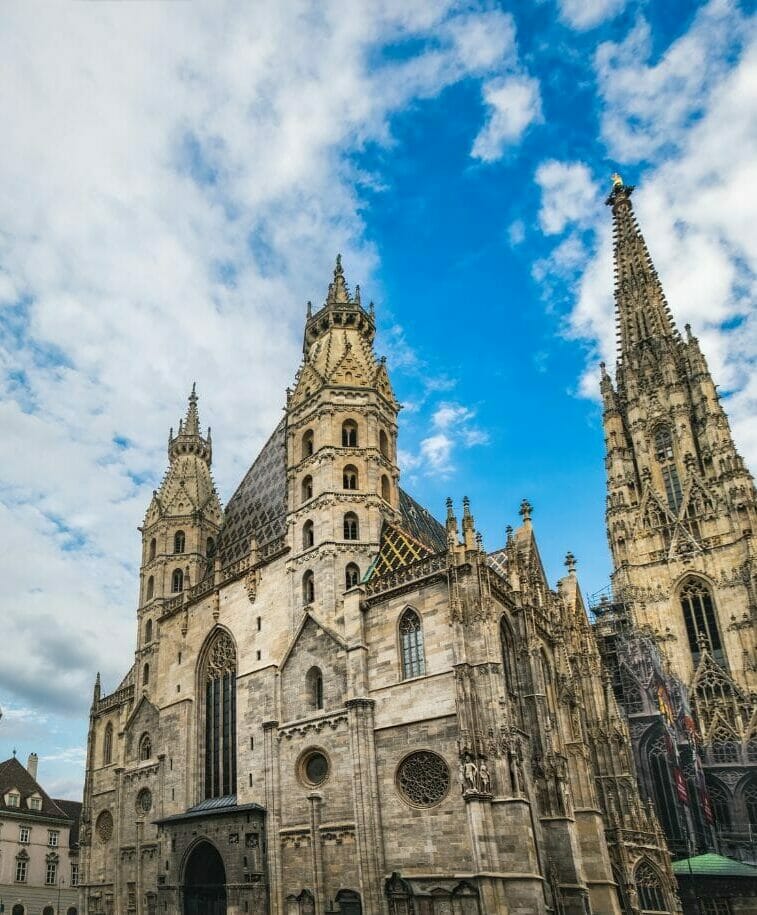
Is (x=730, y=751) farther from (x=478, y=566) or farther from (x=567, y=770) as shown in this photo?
(x=478, y=566)

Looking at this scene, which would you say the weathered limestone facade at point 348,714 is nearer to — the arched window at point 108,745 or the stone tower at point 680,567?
the arched window at point 108,745

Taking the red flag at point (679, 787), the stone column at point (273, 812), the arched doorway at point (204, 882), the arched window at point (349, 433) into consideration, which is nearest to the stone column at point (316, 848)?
the stone column at point (273, 812)

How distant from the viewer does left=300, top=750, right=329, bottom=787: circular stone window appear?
78.8 feet

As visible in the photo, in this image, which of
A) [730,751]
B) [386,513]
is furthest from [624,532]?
[386,513]

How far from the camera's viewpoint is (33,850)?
142ft

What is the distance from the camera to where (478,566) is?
2309 cm

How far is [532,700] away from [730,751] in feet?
78.1

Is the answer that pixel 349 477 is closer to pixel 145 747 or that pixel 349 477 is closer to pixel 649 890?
pixel 145 747

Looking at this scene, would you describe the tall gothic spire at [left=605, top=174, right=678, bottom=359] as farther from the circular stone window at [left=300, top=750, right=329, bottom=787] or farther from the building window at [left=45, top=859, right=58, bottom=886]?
the building window at [left=45, top=859, right=58, bottom=886]

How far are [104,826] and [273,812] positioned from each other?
1349 cm

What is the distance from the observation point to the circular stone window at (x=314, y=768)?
946 inches

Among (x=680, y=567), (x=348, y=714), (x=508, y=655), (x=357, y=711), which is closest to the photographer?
(x=357, y=711)

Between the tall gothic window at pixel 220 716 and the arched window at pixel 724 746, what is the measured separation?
28.8 m

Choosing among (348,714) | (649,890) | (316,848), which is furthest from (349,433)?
(649,890)
